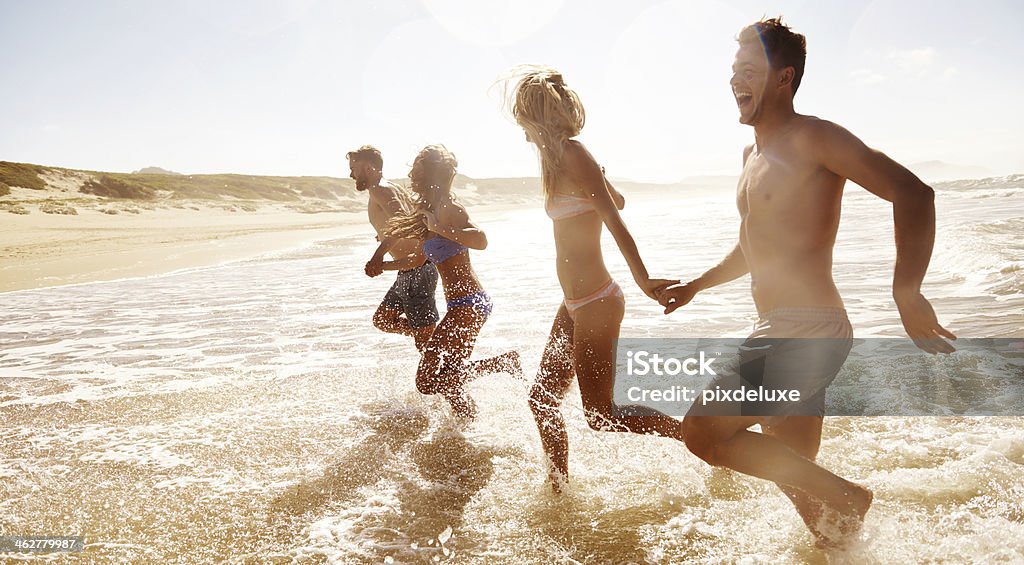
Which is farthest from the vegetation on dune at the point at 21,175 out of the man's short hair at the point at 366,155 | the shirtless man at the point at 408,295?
the shirtless man at the point at 408,295

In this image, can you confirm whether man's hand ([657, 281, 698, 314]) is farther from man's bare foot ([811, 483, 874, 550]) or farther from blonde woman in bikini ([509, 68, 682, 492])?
man's bare foot ([811, 483, 874, 550])

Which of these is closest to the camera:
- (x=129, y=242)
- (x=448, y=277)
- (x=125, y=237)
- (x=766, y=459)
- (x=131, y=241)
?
(x=766, y=459)

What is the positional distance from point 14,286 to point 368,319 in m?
8.40

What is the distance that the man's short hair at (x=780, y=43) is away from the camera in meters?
2.41

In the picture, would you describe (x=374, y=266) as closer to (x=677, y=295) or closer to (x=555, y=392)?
(x=555, y=392)

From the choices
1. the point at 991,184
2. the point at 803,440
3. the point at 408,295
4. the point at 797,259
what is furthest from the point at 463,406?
the point at 991,184

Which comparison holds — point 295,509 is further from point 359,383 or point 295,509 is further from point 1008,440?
point 1008,440

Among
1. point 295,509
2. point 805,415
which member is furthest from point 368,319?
point 805,415

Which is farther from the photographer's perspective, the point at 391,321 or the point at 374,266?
the point at 391,321

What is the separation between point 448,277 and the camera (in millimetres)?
4379

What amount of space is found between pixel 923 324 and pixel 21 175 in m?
48.2

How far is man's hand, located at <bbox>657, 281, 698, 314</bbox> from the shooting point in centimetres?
303

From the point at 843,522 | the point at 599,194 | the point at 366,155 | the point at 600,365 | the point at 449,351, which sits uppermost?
the point at 366,155

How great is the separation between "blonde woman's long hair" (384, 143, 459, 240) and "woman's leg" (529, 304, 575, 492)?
1371 mm
